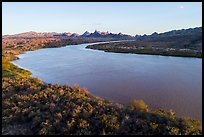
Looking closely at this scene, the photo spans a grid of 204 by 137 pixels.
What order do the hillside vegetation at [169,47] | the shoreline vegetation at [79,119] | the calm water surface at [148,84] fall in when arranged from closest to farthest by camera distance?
the shoreline vegetation at [79,119] < the calm water surface at [148,84] < the hillside vegetation at [169,47]

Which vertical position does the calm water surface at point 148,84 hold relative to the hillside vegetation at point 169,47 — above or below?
below

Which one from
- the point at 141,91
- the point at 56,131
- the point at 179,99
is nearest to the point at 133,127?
the point at 56,131

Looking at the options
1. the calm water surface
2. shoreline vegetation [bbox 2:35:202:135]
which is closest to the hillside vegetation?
the calm water surface

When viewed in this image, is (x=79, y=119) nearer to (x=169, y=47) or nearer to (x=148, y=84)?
(x=148, y=84)

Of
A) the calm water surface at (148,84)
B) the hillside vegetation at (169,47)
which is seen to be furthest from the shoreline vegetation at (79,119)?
the hillside vegetation at (169,47)

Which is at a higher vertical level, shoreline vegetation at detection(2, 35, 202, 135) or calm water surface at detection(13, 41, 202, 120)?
shoreline vegetation at detection(2, 35, 202, 135)

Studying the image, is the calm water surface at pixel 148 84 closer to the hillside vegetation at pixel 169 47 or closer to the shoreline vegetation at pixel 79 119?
the shoreline vegetation at pixel 79 119

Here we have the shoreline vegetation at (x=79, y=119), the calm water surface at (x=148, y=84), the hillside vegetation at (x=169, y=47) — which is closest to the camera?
the shoreline vegetation at (x=79, y=119)

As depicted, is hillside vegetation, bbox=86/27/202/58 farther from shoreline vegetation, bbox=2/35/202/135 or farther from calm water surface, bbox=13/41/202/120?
shoreline vegetation, bbox=2/35/202/135

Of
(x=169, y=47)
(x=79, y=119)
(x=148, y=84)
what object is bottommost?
(x=148, y=84)

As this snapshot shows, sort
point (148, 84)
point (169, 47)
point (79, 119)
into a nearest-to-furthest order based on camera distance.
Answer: point (79, 119) → point (148, 84) → point (169, 47)

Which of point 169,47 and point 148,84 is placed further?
point 169,47

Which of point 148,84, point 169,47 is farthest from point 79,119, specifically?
point 169,47
